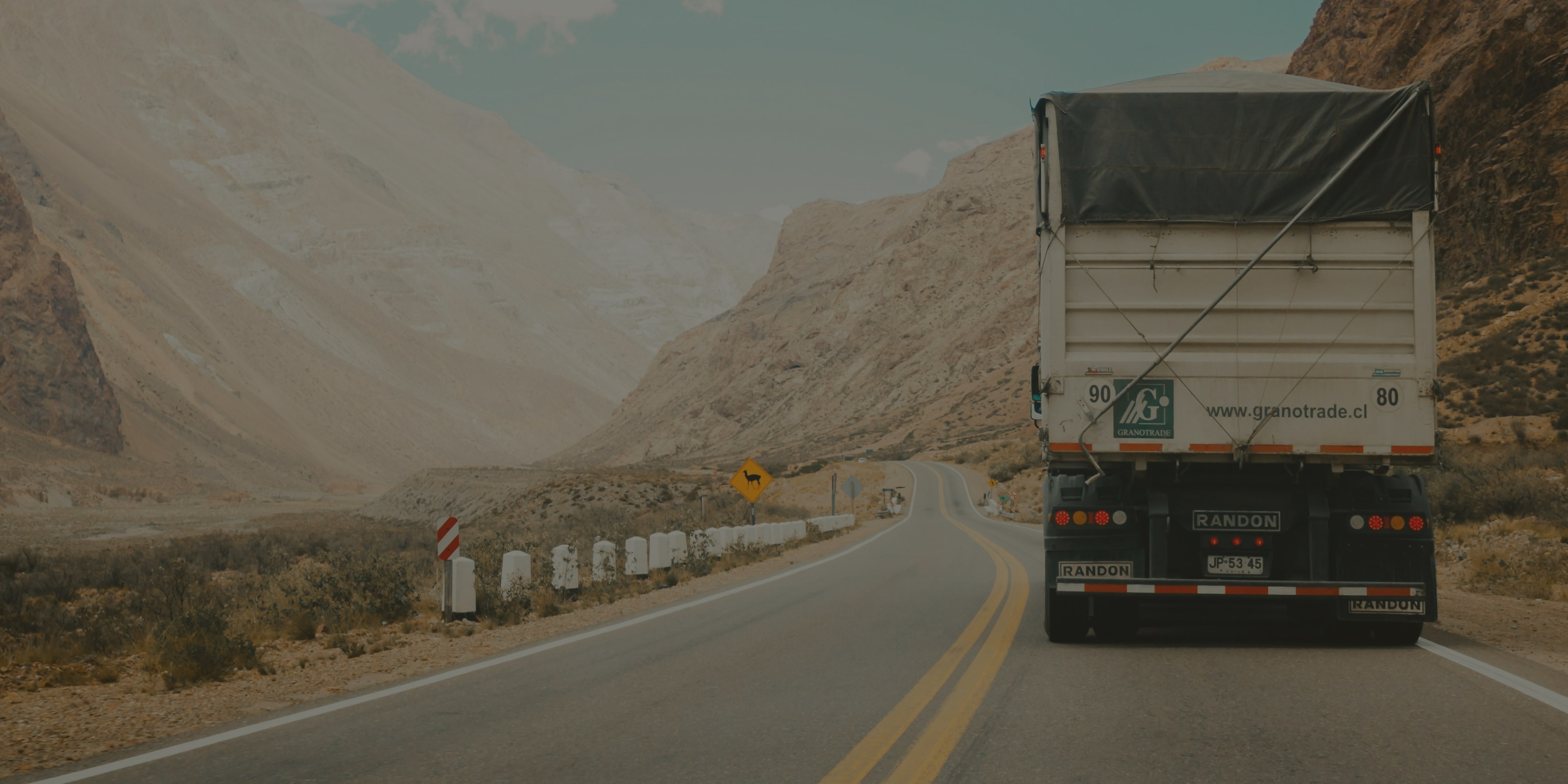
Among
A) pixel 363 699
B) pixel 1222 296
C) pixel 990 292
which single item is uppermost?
pixel 990 292

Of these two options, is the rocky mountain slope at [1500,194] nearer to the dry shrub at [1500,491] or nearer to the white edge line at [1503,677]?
the dry shrub at [1500,491]

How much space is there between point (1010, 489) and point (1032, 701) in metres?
56.2

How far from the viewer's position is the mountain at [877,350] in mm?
108875

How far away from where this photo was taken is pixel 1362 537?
361 inches

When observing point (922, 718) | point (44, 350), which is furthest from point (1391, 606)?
point (44, 350)

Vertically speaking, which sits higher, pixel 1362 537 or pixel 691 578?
pixel 1362 537

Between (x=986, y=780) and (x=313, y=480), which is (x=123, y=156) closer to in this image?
(x=313, y=480)

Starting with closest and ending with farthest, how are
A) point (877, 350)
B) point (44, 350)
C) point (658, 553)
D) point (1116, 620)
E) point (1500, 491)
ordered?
point (1116, 620), point (658, 553), point (1500, 491), point (44, 350), point (877, 350)

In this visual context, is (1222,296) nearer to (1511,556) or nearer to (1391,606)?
(1391,606)

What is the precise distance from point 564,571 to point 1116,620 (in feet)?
26.4

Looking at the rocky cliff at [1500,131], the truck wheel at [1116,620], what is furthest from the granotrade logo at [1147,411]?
the rocky cliff at [1500,131]

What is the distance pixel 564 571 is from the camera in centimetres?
1577

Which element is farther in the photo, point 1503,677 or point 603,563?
point 603,563

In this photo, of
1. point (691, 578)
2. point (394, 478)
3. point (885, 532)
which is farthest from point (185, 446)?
point (691, 578)
